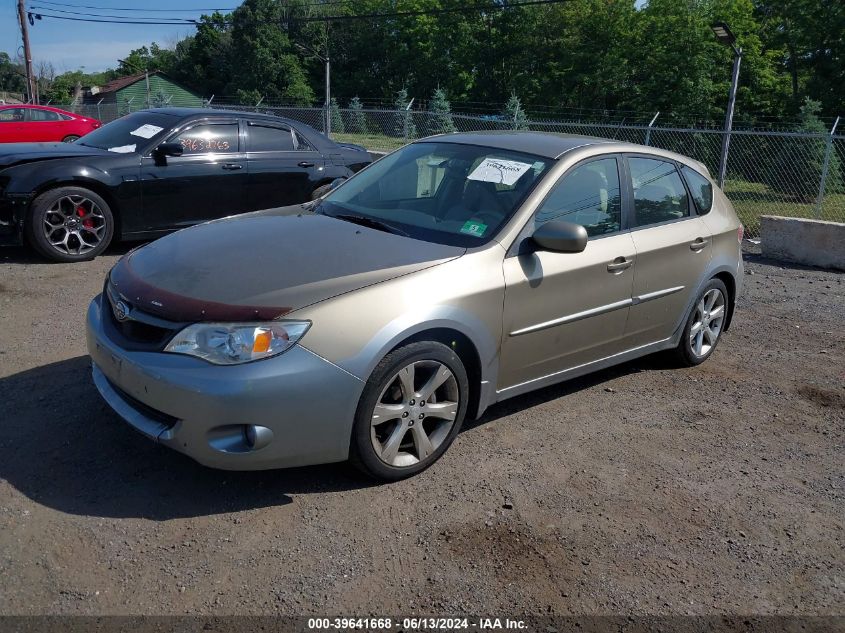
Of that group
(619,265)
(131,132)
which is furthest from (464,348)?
(131,132)

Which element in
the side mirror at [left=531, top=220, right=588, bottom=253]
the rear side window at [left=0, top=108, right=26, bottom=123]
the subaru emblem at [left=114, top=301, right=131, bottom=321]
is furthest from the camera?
the rear side window at [left=0, top=108, right=26, bottom=123]

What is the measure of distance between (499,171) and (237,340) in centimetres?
198

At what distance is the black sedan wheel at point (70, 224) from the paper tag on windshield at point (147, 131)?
3.19ft

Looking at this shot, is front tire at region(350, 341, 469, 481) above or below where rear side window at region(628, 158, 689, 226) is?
below

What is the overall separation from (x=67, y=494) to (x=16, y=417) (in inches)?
39.0

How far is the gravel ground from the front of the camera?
9.79 feet

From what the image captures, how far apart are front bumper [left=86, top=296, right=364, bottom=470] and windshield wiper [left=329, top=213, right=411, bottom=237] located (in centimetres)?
113

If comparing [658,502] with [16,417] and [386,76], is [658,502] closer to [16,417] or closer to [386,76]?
[16,417]

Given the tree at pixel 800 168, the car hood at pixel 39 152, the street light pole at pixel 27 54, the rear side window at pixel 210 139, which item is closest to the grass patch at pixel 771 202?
the tree at pixel 800 168

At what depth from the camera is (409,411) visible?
3.70 meters

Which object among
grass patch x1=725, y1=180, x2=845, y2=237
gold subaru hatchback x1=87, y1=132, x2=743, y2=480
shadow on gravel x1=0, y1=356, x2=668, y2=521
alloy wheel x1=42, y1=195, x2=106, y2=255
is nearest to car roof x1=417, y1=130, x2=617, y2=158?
gold subaru hatchback x1=87, y1=132, x2=743, y2=480

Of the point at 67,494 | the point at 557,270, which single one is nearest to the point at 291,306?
the point at 67,494

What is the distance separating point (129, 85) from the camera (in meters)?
64.4

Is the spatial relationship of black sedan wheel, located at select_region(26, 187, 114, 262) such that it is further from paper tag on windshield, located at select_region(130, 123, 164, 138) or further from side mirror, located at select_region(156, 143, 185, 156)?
paper tag on windshield, located at select_region(130, 123, 164, 138)
